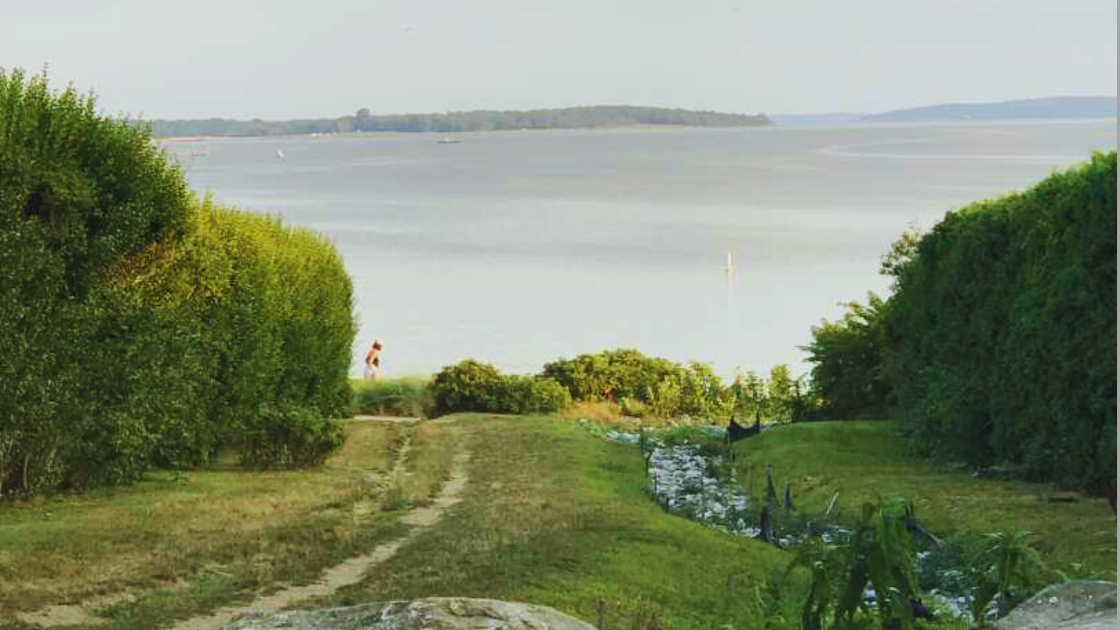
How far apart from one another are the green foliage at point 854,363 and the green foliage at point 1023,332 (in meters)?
4.64

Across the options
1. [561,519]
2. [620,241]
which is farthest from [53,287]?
[620,241]

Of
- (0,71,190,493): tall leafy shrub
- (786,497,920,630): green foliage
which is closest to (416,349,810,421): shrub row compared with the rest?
(0,71,190,493): tall leafy shrub

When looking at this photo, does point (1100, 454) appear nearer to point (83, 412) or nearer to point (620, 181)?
point (83, 412)

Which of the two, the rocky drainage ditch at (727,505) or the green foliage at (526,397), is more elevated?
the rocky drainage ditch at (727,505)

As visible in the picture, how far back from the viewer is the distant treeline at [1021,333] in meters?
15.4

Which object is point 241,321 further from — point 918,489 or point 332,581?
point 918,489

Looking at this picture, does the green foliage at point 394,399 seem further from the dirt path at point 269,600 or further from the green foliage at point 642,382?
the dirt path at point 269,600

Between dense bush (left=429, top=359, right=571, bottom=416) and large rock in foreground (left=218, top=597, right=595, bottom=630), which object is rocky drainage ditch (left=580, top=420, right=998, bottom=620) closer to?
large rock in foreground (left=218, top=597, right=595, bottom=630)

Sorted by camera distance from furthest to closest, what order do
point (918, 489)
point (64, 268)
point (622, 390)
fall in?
point (622, 390), point (918, 489), point (64, 268)

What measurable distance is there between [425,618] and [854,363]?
24027 millimetres

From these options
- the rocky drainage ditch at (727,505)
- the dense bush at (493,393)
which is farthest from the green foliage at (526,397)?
the rocky drainage ditch at (727,505)

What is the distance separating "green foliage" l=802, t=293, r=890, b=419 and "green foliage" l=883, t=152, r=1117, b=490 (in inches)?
183

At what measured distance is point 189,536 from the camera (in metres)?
14.4

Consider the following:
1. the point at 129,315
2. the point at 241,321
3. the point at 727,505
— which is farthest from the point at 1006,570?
the point at 241,321
